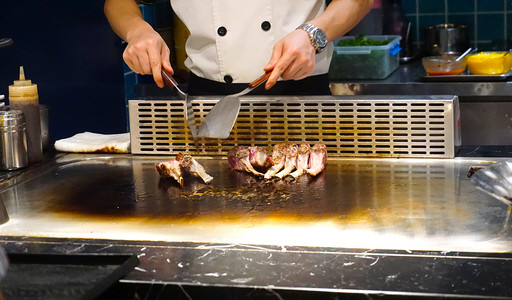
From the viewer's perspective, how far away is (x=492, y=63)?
3.53 meters

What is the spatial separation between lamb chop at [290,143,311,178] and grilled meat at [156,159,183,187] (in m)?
0.31

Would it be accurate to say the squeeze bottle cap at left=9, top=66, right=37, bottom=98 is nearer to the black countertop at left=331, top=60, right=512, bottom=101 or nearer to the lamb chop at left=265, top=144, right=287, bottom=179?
the lamb chop at left=265, top=144, right=287, bottom=179

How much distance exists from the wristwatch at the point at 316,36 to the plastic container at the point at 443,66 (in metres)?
1.46

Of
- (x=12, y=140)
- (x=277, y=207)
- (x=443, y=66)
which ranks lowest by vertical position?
(x=277, y=207)

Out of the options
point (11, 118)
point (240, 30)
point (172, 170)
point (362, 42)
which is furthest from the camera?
point (362, 42)

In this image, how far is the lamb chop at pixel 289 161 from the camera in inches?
81.4

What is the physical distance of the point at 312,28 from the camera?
88.7 inches

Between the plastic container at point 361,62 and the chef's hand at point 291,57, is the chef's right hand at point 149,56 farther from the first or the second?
the plastic container at point 361,62

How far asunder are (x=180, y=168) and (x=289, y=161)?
30 centimetres

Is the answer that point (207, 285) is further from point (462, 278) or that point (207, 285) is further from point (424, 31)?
point (424, 31)

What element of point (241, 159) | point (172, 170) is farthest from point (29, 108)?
point (241, 159)

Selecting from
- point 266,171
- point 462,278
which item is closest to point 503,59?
point 266,171

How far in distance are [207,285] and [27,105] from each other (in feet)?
3.99

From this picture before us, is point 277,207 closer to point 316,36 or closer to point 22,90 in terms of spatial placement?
point 316,36
